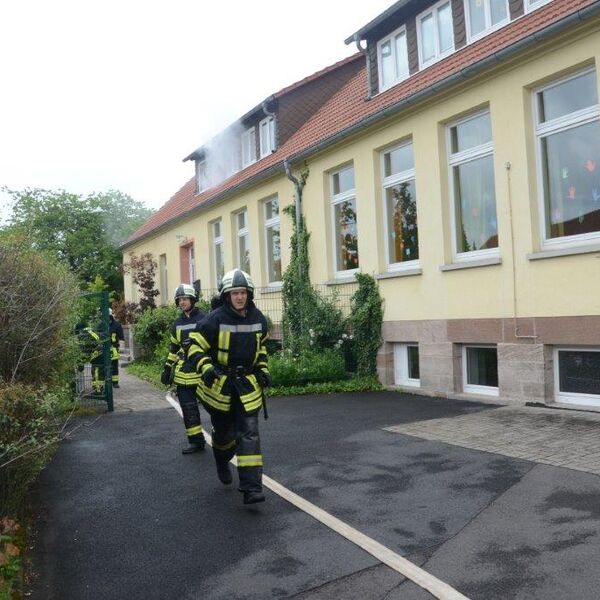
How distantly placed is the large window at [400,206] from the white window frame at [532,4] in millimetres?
2798

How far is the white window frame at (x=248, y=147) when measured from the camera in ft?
64.5

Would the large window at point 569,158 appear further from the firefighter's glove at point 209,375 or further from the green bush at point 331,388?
the firefighter's glove at point 209,375

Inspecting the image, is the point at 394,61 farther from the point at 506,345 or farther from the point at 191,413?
the point at 191,413

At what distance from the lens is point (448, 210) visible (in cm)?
1096

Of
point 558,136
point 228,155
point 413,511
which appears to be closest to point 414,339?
point 558,136

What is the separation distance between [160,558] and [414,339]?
25.4ft

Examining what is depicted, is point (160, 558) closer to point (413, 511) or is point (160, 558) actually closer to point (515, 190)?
point (413, 511)

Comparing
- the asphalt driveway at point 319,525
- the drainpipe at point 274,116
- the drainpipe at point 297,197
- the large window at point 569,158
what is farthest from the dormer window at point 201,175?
the asphalt driveway at point 319,525

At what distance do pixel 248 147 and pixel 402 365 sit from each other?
34.4ft

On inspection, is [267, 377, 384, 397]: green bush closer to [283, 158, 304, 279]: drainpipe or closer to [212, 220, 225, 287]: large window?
[283, 158, 304, 279]: drainpipe

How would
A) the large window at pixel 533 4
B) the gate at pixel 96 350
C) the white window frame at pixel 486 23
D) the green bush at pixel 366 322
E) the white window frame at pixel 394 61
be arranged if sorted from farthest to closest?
the white window frame at pixel 394 61 < the green bush at pixel 366 322 < the white window frame at pixel 486 23 < the large window at pixel 533 4 < the gate at pixel 96 350

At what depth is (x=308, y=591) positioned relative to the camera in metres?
3.71

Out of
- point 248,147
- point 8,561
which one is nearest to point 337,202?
point 248,147

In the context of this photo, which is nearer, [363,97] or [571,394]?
[571,394]
